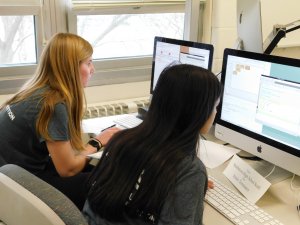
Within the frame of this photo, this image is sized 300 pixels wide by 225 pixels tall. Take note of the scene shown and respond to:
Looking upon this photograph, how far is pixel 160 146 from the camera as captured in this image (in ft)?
3.15

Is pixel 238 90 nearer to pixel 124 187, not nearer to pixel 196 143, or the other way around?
pixel 196 143

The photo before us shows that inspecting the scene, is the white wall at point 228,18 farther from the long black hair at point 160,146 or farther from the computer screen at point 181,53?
the long black hair at point 160,146

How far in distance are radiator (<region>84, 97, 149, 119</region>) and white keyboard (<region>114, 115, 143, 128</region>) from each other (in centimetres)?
29

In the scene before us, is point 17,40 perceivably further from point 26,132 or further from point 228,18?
point 228,18

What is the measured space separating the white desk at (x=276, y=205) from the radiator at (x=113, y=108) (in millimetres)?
1035

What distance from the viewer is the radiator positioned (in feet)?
7.59

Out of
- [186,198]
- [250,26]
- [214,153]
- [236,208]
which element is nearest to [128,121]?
[214,153]

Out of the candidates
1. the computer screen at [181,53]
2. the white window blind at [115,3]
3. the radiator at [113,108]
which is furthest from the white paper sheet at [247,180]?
the white window blind at [115,3]

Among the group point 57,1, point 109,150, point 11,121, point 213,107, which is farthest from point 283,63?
point 57,1

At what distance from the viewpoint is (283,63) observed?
49.5 inches

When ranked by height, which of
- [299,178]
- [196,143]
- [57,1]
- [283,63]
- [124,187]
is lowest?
[299,178]

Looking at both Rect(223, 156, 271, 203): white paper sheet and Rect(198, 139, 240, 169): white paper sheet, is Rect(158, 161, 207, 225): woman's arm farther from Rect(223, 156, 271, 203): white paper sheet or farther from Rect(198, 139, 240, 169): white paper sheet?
Rect(198, 139, 240, 169): white paper sheet

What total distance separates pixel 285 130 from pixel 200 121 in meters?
0.45

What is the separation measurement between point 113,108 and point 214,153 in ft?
3.01
